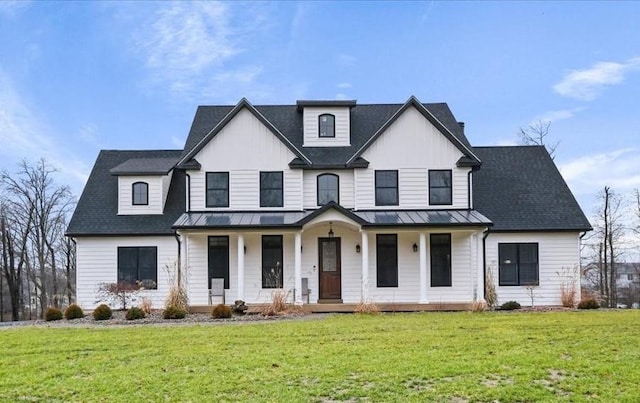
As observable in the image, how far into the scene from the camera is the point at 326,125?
24938 millimetres

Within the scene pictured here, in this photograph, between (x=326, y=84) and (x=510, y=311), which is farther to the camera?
(x=326, y=84)

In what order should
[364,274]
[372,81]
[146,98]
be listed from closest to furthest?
1. [364,274]
2. [146,98]
3. [372,81]

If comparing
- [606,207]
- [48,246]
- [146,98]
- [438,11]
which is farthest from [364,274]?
[48,246]

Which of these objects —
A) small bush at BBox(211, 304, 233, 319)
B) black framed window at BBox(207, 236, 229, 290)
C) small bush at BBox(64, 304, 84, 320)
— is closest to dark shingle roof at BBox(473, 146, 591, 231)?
black framed window at BBox(207, 236, 229, 290)

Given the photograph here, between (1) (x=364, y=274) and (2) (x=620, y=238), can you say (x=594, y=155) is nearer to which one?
(2) (x=620, y=238)

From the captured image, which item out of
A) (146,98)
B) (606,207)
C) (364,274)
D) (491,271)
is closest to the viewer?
(364,274)

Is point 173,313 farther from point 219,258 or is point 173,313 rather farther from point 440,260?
point 440,260

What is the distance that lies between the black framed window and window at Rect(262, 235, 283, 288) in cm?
138

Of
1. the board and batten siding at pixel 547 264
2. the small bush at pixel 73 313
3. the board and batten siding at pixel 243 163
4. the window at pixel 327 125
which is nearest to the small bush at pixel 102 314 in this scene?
the small bush at pixel 73 313

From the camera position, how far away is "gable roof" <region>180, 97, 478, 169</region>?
23406mm

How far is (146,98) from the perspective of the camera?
2588cm

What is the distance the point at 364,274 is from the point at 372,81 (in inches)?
397

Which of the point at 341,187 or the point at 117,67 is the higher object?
the point at 117,67

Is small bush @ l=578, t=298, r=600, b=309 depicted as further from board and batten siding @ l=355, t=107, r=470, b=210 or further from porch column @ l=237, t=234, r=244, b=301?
porch column @ l=237, t=234, r=244, b=301
